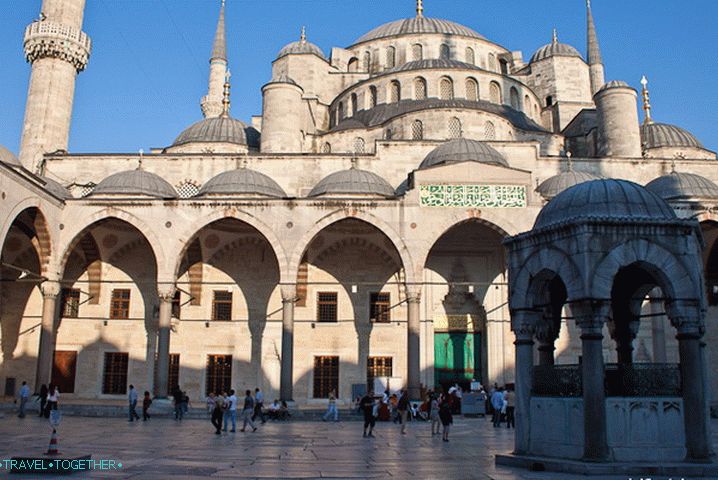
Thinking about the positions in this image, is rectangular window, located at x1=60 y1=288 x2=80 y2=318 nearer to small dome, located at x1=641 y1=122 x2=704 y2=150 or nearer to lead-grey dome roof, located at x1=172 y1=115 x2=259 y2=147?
lead-grey dome roof, located at x1=172 y1=115 x2=259 y2=147

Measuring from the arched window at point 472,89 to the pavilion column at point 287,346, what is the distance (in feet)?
37.9

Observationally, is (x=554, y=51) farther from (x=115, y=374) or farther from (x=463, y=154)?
(x=115, y=374)

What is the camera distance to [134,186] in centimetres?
1867

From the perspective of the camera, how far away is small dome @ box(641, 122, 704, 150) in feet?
78.7

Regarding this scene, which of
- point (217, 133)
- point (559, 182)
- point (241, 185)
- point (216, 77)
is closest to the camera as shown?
point (241, 185)

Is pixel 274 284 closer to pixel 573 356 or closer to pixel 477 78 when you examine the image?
pixel 573 356

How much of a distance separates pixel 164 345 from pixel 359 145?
1015 centimetres

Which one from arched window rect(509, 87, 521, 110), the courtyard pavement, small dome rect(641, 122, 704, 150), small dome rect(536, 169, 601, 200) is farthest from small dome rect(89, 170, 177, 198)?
small dome rect(641, 122, 704, 150)

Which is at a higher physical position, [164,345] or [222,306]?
[222,306]

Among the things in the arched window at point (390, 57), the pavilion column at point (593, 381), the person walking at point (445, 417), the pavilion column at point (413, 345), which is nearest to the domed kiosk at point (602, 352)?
the pavilion column at point (593, 381)

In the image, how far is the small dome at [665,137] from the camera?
2398cm

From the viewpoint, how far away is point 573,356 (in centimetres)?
1889

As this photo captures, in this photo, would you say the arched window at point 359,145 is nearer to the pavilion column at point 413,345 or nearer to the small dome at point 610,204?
the pavilion column at point 413,345

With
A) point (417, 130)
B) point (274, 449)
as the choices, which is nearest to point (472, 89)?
point (417, 130)
